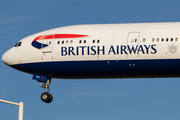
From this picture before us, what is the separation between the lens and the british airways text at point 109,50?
5125 centimetres

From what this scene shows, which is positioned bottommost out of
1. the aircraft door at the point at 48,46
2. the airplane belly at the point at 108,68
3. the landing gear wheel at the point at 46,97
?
the landing gear wheel at the point at 46,97

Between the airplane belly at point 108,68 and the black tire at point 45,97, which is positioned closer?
the airplane belly at point 108,68

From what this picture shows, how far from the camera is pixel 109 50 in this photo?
52156mm

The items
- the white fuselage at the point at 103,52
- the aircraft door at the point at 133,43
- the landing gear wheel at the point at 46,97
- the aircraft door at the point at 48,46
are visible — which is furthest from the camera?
the landing gear wheel at the point at 46,97

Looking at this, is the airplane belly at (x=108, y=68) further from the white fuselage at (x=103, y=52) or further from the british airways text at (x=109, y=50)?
the british airways text at (x=109, y=50)

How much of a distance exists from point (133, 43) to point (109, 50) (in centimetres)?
259

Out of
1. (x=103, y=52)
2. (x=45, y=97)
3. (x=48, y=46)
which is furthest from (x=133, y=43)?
(x=45, y=97)

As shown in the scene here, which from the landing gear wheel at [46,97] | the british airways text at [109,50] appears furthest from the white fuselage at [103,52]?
the landing gear wheel at [46,97]

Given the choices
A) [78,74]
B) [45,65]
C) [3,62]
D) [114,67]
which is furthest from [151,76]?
[3,62]

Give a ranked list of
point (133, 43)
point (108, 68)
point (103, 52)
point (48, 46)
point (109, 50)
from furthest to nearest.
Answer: point (48, 46), point (108, 68), point (103, 52), point (109, 50), point (133, 43)

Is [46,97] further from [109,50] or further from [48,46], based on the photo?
[109,50]

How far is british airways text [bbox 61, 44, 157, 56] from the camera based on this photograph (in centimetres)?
5125

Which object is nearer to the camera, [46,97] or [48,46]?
[48,46]

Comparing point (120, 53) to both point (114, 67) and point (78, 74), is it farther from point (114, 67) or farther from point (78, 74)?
point (78, 74)
